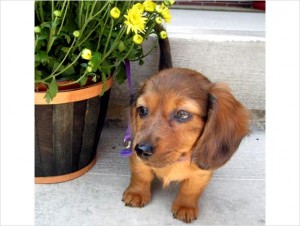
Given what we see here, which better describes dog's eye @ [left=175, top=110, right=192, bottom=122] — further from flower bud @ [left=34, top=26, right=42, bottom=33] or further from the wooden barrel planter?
flower bud @ [left=34, top=26, right=42, bottom=33]

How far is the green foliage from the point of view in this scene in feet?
5.24

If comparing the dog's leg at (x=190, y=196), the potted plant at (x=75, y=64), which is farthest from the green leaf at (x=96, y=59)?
the dog's leg at (x=190, y=196)

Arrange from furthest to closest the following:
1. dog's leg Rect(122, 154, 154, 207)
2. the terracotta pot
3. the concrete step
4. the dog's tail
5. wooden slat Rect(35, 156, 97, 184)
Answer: the terracotta pot
the concrete step
the dog's tail
wooden slat Rect(35, 156, 97, 184)
dog's leg Rect(122, 154, 154, 207)

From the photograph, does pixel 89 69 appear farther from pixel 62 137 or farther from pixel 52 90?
pixel 62 137

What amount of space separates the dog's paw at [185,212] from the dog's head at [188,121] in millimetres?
210

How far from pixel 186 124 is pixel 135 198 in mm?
417

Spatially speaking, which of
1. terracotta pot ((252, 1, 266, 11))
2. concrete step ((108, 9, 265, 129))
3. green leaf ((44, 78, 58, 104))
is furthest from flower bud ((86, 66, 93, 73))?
terracotta pot ((252, 1, 266, 11))

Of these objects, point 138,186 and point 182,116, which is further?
point 138,186

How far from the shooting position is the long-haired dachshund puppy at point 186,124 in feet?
5.05

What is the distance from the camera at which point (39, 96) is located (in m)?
1.69

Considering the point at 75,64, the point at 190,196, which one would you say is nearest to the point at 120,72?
the point at 75,64

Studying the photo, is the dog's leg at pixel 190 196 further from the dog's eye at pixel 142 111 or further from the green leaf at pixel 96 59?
the green leaf at pixel 96 59

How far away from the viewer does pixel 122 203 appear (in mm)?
1819

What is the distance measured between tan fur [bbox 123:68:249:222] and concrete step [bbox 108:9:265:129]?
67cm
